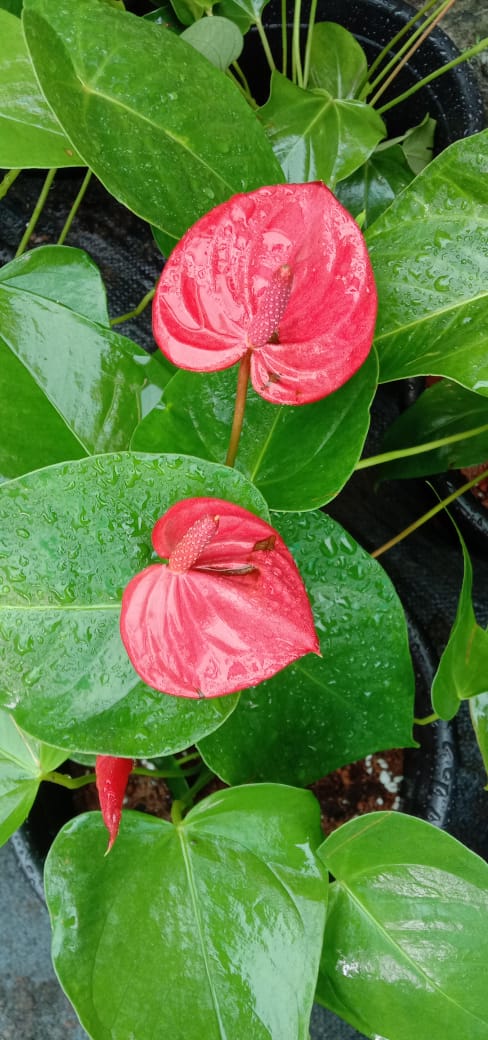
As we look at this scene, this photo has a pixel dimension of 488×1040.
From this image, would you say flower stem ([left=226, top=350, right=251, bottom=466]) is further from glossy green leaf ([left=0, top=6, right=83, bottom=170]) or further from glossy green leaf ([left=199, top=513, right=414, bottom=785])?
glossy green leaf ([left=0, top=6, right=83, bottom=170])

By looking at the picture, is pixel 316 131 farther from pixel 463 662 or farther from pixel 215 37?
pixel 463 662

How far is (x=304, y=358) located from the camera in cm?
40

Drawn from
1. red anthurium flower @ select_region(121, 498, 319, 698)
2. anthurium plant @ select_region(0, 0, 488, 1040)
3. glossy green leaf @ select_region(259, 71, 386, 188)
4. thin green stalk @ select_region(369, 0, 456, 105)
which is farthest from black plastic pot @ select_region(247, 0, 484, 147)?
red anthurium flower @ select_region(121, 498, 319, 698)

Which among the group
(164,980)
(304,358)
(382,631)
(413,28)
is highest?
(413,28)

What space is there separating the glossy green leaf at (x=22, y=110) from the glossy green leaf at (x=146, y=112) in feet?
0.27

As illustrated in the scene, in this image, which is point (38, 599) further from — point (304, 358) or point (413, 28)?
point (413, 28)

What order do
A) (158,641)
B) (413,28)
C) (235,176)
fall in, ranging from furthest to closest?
(413,28)
(235,176)
(158,641)

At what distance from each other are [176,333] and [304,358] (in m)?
0.07

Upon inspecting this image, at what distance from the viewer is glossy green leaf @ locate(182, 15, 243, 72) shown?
2.18ft

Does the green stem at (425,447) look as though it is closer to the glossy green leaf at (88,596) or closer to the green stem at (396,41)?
the glossy green leaf at (88,596)

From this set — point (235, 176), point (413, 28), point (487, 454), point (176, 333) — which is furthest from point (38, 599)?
point (413, 28)

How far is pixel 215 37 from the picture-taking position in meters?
0.67

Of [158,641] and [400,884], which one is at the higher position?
[158,641]

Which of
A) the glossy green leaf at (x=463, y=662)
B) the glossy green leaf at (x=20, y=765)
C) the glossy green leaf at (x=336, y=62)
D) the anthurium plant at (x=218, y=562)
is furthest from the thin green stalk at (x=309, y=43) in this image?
the glossy green leaf at (x=20, y=765)
